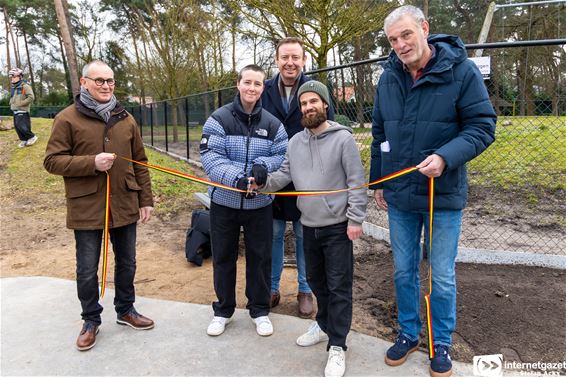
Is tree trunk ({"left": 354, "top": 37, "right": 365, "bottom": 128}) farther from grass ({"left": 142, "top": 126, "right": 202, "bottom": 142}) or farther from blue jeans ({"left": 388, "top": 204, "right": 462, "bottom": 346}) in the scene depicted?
grass ({"left": 142, "top": 126, "right": 202, "bottom": 142})

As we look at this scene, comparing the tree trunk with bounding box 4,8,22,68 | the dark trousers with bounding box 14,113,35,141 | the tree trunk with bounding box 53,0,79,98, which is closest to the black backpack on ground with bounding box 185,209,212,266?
the dark trousers with bounding box 14,113,35,141

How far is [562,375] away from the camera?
8.23 ft

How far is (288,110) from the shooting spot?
332 cm

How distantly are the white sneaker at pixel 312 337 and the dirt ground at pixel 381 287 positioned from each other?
1.04 feet

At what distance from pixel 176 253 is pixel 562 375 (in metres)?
3.76

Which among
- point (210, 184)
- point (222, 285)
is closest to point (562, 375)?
point (222, 285)

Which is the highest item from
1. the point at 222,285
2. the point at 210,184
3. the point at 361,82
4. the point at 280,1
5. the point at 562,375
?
the point at 280,1

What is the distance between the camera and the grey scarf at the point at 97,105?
2824 millimetres

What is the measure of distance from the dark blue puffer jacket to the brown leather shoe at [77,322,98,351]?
220 centimetres

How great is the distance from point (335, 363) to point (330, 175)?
3.71ft

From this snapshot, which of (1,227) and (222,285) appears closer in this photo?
(222,285)

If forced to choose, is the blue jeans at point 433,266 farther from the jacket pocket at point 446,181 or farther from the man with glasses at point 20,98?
the man with glasses at point 20,98

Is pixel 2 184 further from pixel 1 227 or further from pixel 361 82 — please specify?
pixel 361 82

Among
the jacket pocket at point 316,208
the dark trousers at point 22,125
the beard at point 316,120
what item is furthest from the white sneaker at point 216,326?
the dark trousers at point 22,125
